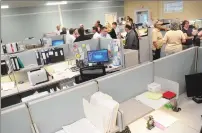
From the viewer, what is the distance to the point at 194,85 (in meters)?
2.31

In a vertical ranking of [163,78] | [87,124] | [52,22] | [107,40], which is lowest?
[87,124]

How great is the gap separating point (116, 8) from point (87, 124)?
32.5ft

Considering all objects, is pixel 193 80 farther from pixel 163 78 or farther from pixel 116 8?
pixel 116 8

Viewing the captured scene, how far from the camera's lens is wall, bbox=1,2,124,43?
825 centimetres

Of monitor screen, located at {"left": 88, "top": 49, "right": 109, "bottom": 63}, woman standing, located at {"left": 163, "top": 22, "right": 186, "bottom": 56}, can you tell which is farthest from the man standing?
monitor screen, located at {"left": 88, "top": 49, "right": 109, "bottom": 63}

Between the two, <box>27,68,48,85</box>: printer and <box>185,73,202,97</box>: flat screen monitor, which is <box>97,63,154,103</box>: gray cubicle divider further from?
<box>27,68,48,85</box>: printer

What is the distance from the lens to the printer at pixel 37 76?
3189 mm

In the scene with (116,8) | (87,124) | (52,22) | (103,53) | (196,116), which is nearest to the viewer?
(87,124)

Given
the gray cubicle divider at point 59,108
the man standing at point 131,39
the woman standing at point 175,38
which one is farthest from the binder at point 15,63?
the woman standing at point 175,38

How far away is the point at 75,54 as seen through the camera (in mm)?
3998

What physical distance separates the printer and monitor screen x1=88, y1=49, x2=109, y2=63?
104cm

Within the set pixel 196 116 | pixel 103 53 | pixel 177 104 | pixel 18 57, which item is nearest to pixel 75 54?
pixel 103 53

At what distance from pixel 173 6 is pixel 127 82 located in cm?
796

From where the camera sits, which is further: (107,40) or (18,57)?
(107,40)
